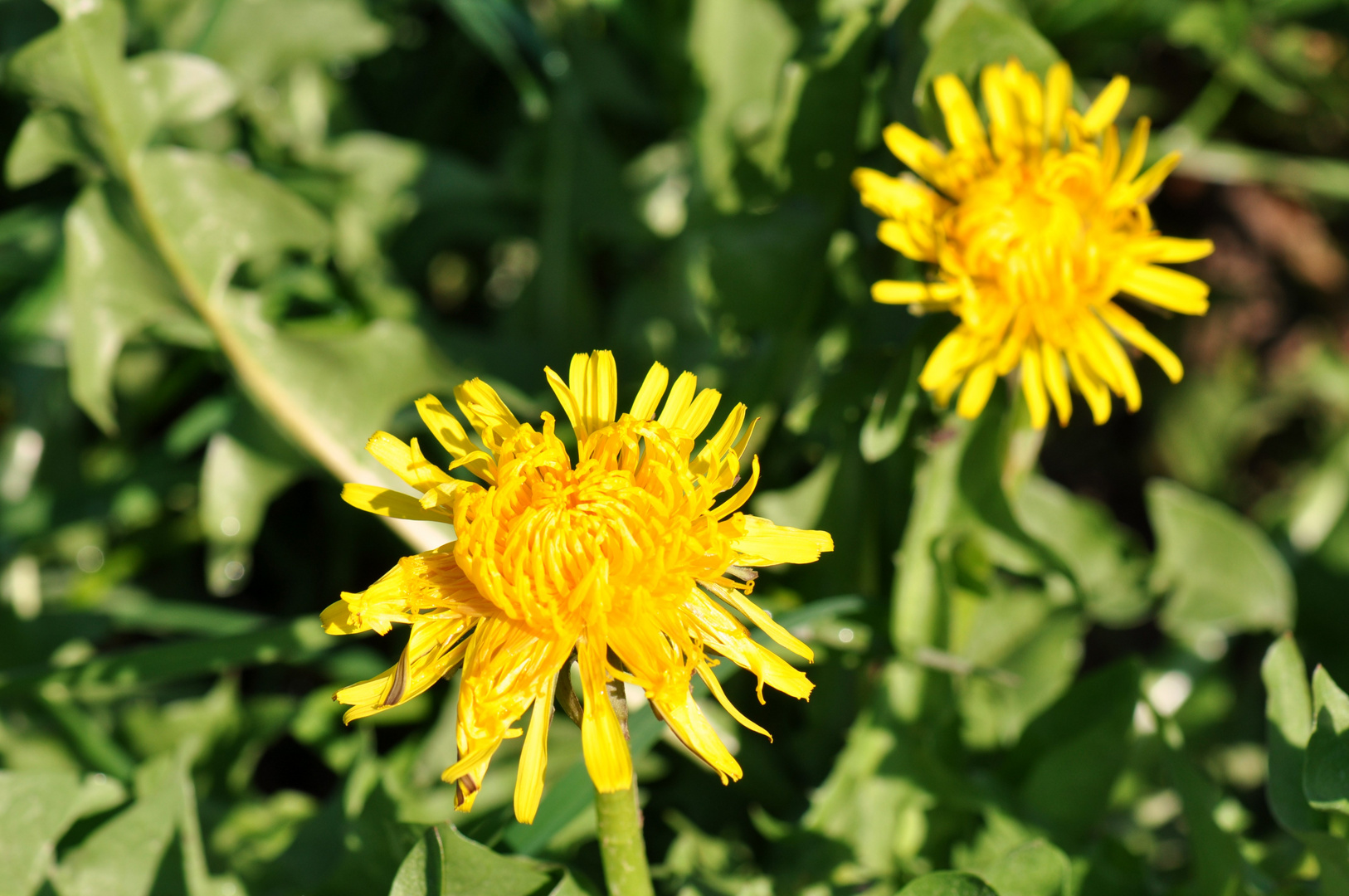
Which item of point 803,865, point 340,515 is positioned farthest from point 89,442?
point 803,865

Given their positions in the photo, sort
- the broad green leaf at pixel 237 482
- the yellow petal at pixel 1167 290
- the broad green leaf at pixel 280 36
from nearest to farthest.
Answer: the yellow petal at pixel 1167 290, the broad green leaf at pixel 237 482, the broad green leaf at pixel 280 36

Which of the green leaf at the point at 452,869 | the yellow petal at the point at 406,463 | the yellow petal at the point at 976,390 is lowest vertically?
the green leaf at the point at 452,869

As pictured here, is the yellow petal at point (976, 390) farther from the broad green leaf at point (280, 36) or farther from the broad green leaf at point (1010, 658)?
the broad green leaf at point (280, 36)

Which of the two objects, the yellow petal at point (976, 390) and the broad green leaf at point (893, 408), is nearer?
the yellow petal at point (976, 390)

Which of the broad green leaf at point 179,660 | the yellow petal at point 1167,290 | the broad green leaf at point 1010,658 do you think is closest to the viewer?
the yellow petal at point 1167,290

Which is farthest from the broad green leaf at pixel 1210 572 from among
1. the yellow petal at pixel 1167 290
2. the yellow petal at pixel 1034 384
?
the yellow petal at pixel 1034 384

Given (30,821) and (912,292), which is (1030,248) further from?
(30,821)

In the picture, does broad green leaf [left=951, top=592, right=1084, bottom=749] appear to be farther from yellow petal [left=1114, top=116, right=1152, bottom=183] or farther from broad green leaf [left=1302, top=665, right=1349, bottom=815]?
yellow petal [left=1114, top=116, right=1152, bottom=183]

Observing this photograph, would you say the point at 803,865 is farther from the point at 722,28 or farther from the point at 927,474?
the point at 722,28
